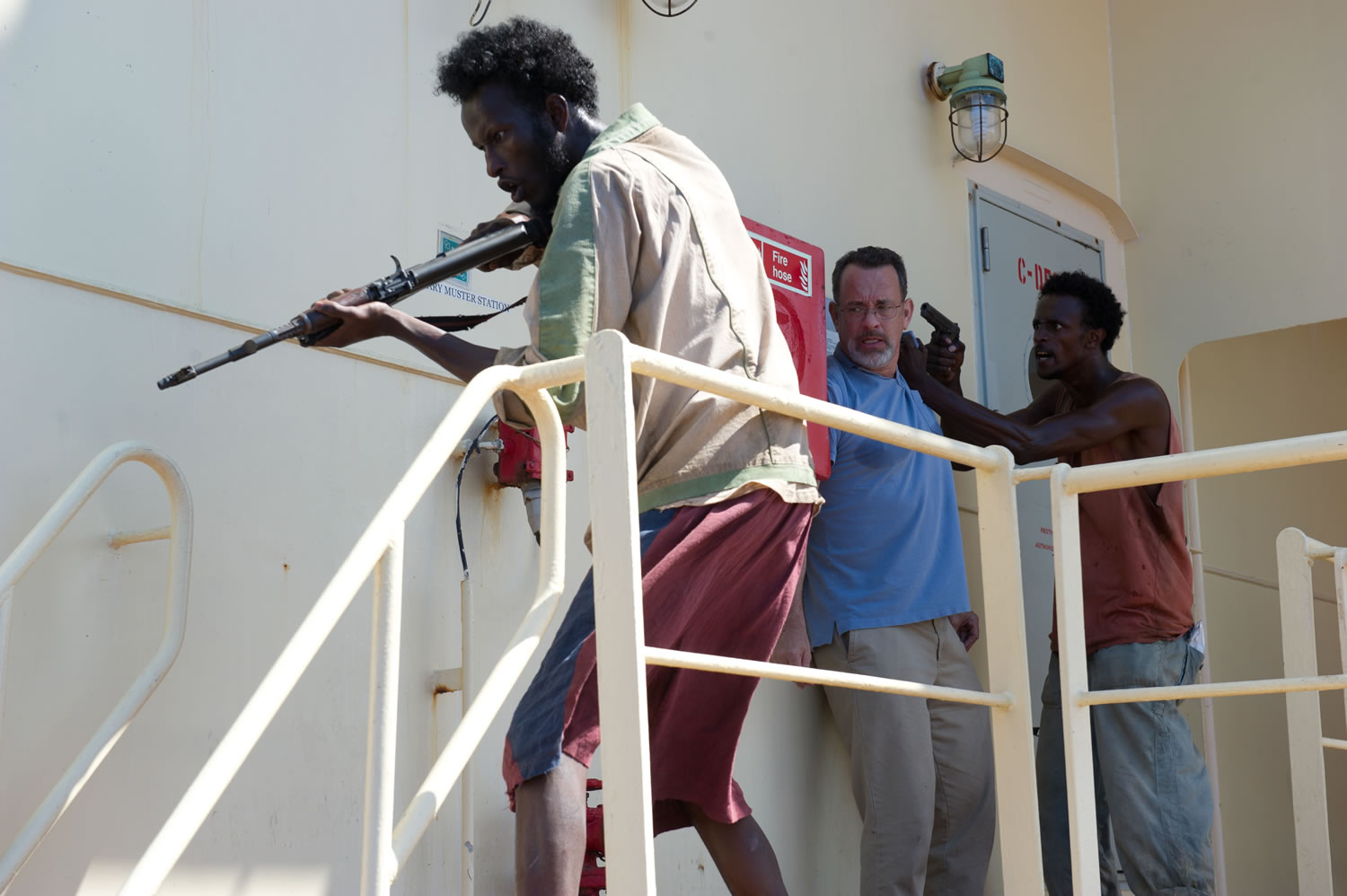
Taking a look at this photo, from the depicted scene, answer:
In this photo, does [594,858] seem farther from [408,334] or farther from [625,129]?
[625,129]

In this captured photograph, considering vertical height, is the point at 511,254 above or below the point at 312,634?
above

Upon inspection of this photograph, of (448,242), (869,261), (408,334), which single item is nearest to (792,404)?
(408,334)

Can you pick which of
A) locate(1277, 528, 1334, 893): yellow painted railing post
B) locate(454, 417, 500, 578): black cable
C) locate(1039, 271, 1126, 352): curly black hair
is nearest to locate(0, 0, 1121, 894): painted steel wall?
locate(454, 417, 500, 578): black cable

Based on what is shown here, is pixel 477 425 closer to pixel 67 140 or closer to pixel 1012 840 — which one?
pixel 67 140

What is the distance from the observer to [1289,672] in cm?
345

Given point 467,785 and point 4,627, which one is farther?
point 467,785

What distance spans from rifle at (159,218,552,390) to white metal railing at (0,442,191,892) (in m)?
0.23

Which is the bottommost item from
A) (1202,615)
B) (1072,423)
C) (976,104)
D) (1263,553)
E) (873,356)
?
(1202,615)

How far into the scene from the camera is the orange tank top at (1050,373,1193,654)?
13.7ft

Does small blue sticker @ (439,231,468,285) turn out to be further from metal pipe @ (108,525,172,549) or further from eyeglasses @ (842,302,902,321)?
eyeglasses @ (842,302,902,321)

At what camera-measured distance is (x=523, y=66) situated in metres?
2.71

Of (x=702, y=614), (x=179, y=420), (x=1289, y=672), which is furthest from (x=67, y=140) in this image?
(x=1289, y=672)

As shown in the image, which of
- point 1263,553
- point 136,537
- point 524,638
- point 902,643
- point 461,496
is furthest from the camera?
point 1263,553

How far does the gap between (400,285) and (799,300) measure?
1786mm
